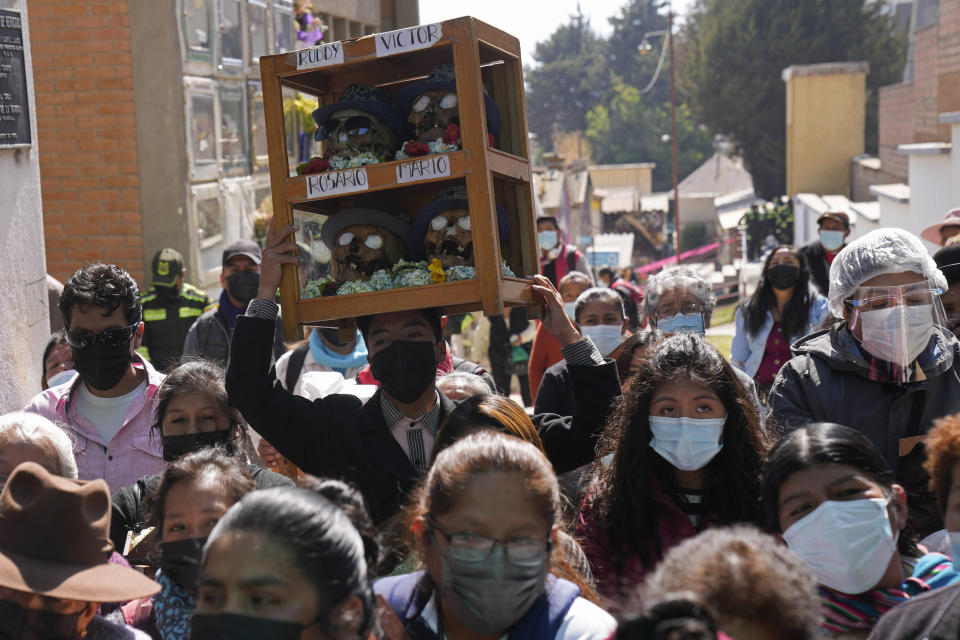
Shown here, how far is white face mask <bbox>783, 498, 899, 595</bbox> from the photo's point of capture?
3176 millimetres

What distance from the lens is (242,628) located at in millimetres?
2514

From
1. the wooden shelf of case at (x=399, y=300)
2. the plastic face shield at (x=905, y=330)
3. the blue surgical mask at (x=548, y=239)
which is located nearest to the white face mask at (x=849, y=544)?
the plastic face shield at (x=905, y=330)

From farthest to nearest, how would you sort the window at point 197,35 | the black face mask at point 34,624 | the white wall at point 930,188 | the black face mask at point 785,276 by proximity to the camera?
1. the white wall at point 930,188
2. the window at point 197,35
3. the black face mask at point 785,276
4. the black face mask at point 34,624

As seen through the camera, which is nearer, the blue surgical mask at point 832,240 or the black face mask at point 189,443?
the black face mask at point 189,443

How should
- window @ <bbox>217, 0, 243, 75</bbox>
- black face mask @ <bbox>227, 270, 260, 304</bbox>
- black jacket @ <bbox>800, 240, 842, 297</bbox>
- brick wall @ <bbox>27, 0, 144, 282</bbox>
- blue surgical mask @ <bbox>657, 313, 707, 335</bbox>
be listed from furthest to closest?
window @ <bbox>217, 0, 243, 75</bbox> < brick wall @ <bbox>27, 0, 144, 282</bbox> < black jacket @ <bbox>800, 240, 842, 297</bbox> < black face mask @ <bbox>227, 270, 260, 304</bbox> < blue surgical mask @ <bbox>657, 313, 707, 335</bbox>

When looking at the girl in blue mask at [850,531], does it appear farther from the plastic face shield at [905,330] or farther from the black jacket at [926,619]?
the plastic face shield at [905,330]

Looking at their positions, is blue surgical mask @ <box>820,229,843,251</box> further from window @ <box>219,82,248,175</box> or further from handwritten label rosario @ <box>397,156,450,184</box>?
handwritten label rosario @ <box>397,156,450,184</box>

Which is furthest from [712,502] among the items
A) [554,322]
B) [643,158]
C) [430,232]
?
[643,158]

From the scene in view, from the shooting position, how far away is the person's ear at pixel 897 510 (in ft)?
10.7

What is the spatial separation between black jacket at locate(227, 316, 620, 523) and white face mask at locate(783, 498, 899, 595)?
4.23 ft

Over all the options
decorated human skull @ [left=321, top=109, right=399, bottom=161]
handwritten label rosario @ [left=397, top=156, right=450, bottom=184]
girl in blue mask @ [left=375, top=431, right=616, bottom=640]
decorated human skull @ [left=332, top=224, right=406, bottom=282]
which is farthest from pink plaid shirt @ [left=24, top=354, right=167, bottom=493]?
girl in blue mask @ [left=375, top=431, right=616, bottom=640]

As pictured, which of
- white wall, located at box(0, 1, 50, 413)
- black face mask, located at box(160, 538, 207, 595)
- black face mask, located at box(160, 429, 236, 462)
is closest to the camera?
black face mask, located at box(160, 538, 207, 595)

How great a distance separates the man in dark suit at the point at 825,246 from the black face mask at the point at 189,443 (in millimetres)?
6490

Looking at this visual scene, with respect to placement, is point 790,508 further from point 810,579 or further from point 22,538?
point 22,538
